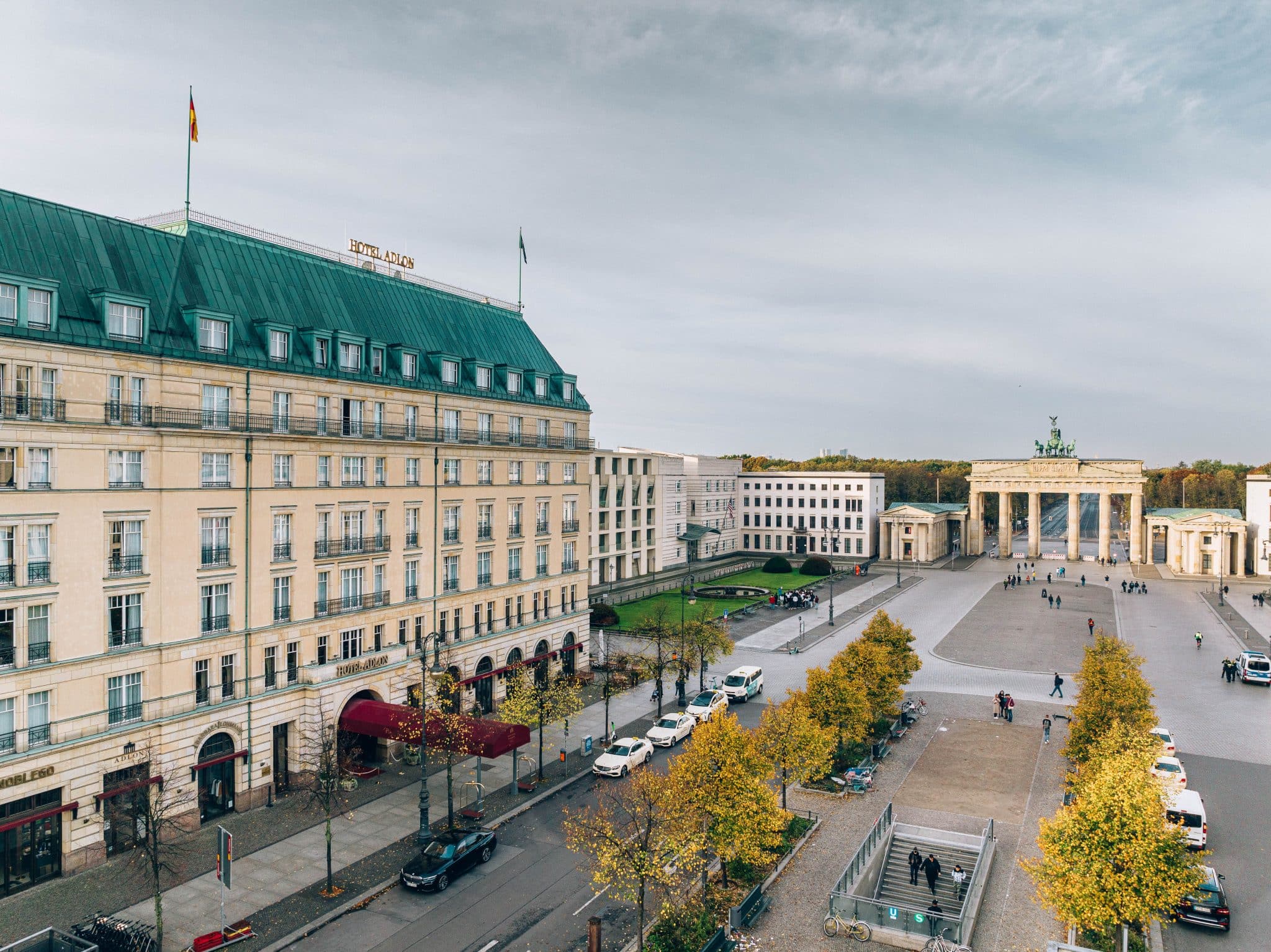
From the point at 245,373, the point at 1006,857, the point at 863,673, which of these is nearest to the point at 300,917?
the point at 245,373

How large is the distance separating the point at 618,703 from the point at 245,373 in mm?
29907

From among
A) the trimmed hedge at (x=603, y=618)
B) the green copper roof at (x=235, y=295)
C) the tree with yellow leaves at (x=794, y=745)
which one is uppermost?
the green copper roof at (x=235, y=295)

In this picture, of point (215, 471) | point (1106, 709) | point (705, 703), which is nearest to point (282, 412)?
point (215, 471)

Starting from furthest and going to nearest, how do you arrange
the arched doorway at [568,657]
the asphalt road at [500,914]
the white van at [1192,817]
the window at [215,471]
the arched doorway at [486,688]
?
1. the arched doorway at [568,657]
2. the arched doorway at [486,688]
3. the window at [215,471]
4. the white van at [1192,817]
5. the asphalt road at [500,914]

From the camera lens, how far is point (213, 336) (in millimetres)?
35875

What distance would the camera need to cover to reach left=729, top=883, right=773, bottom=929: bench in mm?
25950

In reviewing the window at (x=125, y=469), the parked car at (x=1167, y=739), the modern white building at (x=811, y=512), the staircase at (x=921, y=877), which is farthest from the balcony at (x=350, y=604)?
the modern white building at (x=811, y=512)

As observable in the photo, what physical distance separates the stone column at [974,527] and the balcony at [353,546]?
383 feet

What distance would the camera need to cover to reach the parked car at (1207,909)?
85.7 ft

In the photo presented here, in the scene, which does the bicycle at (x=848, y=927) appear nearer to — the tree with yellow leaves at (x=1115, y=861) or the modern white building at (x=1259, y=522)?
the tree with yellow leaves at (x=1115, y=861)

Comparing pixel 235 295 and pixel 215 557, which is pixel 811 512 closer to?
pixel 235 295

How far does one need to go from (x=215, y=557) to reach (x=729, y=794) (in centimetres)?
2310

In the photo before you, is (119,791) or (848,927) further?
(119,791)

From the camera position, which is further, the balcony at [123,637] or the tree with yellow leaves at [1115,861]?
the balcony at [123,637]
